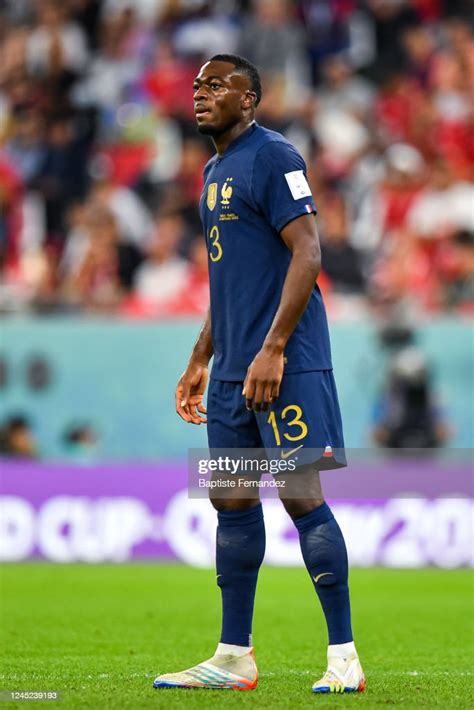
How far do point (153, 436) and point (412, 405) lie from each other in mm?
2291

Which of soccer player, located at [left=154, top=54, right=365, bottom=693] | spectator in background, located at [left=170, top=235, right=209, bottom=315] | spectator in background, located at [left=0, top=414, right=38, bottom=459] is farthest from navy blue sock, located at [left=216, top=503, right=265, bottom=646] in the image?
spectator in background, located at [left=170, top=235, right=209, bottom=315]

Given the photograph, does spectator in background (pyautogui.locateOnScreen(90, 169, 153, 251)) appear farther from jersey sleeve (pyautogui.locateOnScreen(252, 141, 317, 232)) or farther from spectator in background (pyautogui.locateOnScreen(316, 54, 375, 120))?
jersey sleeve (pyautogui.locateOnScreen(252, 141, 317, 232))

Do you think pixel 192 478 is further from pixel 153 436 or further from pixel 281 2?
pixel 281 2

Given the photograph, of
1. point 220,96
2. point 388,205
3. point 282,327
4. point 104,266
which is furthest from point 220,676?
point 388,205

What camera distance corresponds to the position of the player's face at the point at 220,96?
523cm

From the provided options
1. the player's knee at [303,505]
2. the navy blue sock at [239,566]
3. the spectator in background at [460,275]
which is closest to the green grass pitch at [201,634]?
the navy blue sock at [239,566]

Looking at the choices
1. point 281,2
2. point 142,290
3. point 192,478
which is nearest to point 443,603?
point 192,478

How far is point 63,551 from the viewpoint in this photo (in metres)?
11.7

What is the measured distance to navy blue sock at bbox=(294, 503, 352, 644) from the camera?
16.2 ft

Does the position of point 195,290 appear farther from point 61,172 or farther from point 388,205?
point 61,172

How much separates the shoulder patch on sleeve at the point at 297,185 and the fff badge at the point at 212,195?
37cm

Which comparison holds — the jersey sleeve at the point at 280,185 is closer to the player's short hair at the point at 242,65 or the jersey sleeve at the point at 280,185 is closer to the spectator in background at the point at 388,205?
the player's short hair at the point at 242,65

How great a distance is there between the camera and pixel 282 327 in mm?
4926

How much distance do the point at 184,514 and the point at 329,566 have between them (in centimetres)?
698
